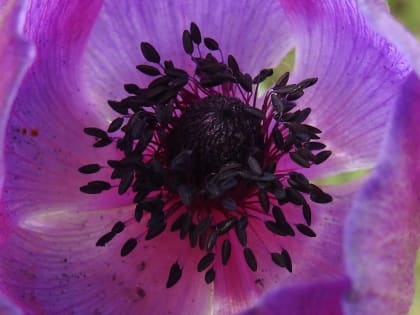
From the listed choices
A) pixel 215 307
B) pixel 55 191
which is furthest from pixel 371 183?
pixel 55 191

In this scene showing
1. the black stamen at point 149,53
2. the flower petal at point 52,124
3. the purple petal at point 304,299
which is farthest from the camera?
the black stamen at point 149,53

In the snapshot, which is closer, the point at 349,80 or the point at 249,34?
the point at 349,80

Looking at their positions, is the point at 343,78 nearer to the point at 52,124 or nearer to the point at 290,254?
the point at 290,254

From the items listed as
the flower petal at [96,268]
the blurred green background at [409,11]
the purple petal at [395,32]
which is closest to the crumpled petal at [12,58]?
the flower petal at [96,268]

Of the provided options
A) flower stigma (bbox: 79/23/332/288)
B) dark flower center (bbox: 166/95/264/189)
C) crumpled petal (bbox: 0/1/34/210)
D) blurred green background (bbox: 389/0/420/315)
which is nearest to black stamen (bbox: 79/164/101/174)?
flower stigma (bbox: 79/23/332/288)

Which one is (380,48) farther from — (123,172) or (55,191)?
(55,191)

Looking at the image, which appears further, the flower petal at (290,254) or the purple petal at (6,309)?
the flower petal at (290,254)

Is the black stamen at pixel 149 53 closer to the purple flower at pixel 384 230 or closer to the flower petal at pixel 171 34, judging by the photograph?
the flower petal at pixel 171 34
